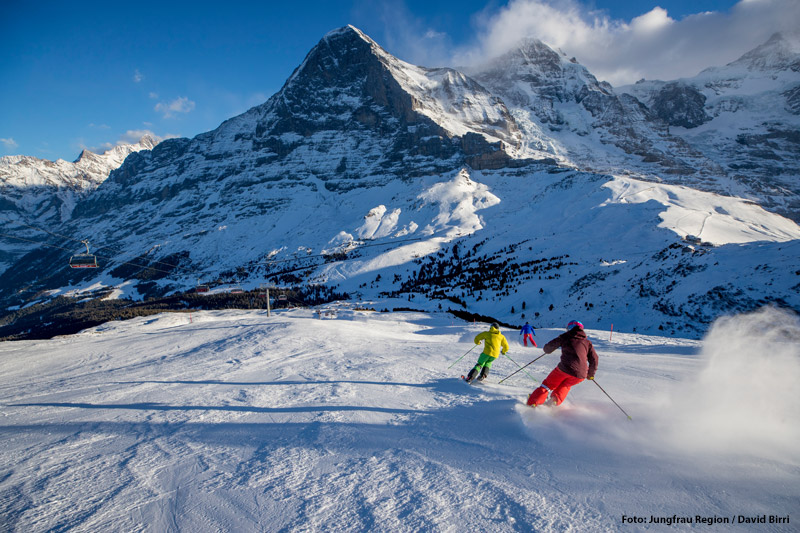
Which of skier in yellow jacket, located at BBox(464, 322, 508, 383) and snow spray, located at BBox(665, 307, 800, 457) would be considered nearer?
snow spray, located at BBox(665, 307, 800, 457)

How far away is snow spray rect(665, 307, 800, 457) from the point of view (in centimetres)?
463

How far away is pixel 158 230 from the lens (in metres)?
198

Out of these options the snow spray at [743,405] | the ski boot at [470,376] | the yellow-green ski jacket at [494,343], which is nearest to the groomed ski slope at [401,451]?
the snow spray at [743,405]

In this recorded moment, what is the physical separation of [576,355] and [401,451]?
350 cm

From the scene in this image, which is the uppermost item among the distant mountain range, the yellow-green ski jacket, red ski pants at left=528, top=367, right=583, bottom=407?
the distant mountain range

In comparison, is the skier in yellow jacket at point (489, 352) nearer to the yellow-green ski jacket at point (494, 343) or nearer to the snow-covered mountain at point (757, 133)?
the yellow-green ski jacket at point (494, 343)

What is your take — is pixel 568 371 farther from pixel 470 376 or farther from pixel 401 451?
pixel 401 451

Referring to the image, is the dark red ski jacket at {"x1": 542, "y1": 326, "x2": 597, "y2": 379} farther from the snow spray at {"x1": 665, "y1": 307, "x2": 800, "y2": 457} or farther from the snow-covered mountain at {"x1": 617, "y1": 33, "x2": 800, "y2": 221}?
the snow-covered mountain at {"x1": 617, "y1": 33, "x2": 800, "y2": 221}

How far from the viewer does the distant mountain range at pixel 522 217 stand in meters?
26.8

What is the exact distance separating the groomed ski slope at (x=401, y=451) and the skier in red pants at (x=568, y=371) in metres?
0.27

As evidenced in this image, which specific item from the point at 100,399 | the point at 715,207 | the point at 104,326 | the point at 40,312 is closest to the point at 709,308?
the point at 100,399

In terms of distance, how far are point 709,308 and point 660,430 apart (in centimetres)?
2012

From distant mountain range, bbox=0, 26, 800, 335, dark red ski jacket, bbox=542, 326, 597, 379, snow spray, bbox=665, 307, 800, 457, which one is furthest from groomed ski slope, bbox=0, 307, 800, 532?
distant mountain range, bbox=0, 26, 800, 335

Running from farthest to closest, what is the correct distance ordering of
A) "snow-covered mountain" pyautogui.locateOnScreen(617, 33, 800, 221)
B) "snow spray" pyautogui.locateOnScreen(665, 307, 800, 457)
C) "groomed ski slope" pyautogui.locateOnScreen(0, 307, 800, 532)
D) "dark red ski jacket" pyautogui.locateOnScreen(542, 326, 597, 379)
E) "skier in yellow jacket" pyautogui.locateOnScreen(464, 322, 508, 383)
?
"snow-covered mountain" pyautogui.locateOnScreen(617, 33, 800, 221)
"skier in yellow jacket" pyautogui.locateOnScreen(464, 322, 508, 383)
"dark red ski jacket" pyautogui.locateOnScreen(542, 326, 597, 379)
"snow spray" pyautogui.locateOnScreen(665, 307, 800, 457)
"groomed ski slope" pyautogui.locateOnScreen(0, 307, 800, 532)
